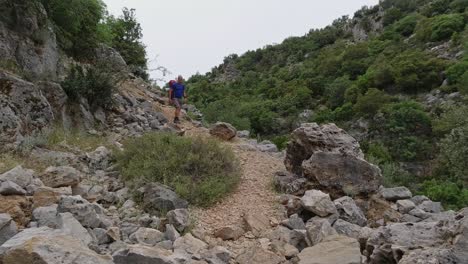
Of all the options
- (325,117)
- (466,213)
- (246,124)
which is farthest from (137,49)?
(466,213)

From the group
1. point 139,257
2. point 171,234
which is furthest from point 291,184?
point 139,257

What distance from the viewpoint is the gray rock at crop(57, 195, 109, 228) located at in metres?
4.93

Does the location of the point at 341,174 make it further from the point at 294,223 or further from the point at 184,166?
the point at 184,166

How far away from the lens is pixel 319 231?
5480 mm

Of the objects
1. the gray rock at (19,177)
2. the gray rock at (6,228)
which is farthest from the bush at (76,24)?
the gray rock at (6,228)

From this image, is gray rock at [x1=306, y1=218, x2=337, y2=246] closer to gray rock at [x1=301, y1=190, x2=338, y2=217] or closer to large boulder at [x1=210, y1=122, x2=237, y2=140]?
gray rock at [x1=301, y1=190, x2=338, y2=217]

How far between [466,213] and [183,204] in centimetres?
367

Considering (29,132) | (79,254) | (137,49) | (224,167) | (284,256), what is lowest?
(284,256)

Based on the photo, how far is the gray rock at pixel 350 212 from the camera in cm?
642

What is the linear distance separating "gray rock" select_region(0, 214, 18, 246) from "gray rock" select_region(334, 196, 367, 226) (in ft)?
14.2

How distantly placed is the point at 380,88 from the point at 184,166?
83.4 feet

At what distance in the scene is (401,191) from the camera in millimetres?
8375

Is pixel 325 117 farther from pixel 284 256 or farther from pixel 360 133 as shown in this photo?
pixel 284 256

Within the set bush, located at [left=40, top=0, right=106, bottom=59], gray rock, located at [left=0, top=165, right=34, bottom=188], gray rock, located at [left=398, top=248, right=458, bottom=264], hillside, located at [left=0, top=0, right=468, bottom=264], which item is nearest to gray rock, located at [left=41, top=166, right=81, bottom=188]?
hillside, located at [left=0, top=0, right=468, bottom=264]
